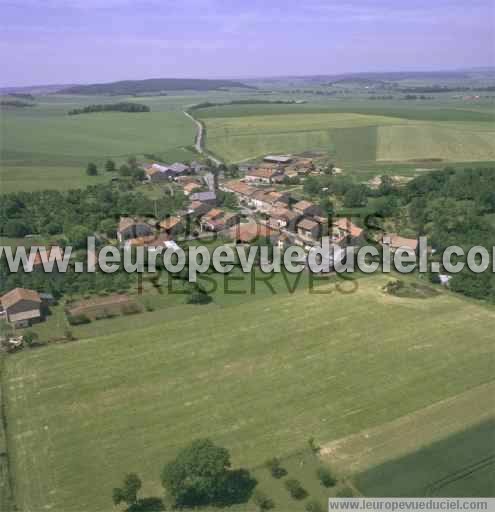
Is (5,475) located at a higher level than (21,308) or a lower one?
lower

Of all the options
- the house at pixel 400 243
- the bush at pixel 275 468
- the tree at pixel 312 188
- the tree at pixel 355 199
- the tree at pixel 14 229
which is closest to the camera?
the bush at pixel 275 468

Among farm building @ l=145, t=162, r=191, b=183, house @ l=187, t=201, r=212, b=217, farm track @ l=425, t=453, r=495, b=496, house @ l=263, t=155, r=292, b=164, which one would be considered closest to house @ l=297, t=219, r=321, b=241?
house @ l=187, t=201, r=212, b=217

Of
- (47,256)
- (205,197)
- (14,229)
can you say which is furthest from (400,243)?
(14,229)

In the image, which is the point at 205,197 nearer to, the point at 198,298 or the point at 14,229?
the point at 14,229

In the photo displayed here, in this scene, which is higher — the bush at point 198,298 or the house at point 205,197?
the house at point 205,197

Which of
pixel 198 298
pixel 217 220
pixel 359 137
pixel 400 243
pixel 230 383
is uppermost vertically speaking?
pixel 359 137

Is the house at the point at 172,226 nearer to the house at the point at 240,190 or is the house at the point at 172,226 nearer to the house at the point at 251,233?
the house at the point at 251,233

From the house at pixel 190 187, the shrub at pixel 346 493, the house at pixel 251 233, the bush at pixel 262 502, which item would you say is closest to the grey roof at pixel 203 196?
the house at pixel 190 187
